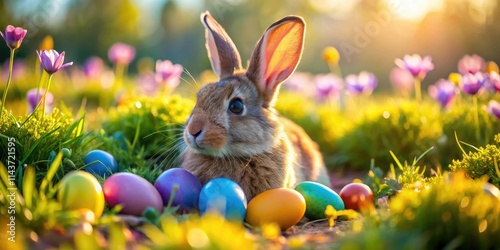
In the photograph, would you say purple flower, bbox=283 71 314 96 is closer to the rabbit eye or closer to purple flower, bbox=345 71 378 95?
purple flower, bbox=345 71 378 95

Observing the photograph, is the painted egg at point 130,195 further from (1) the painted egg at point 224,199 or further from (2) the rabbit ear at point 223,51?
(2) the rabbit ear at point 223,51

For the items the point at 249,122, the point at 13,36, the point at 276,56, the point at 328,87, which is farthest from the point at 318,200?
the point at 328,87

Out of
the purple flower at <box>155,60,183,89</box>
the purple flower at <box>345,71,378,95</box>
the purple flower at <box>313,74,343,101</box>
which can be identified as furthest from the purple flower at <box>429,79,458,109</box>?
the purple flower at <box>155,60,183,89</box>

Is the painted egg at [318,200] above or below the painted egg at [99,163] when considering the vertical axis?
below

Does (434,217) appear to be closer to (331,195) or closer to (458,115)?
(331,195)

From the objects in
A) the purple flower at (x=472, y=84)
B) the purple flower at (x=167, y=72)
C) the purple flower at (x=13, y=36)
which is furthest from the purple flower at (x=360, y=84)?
the purple flower at (x=13, y=36)

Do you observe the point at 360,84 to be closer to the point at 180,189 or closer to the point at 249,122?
the point at 249,122

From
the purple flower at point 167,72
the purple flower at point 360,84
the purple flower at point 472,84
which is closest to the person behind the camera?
the purple flower at point 472,84

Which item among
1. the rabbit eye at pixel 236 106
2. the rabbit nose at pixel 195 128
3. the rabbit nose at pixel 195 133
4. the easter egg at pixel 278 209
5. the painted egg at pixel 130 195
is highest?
the rabbit eye at pixel 236 106
